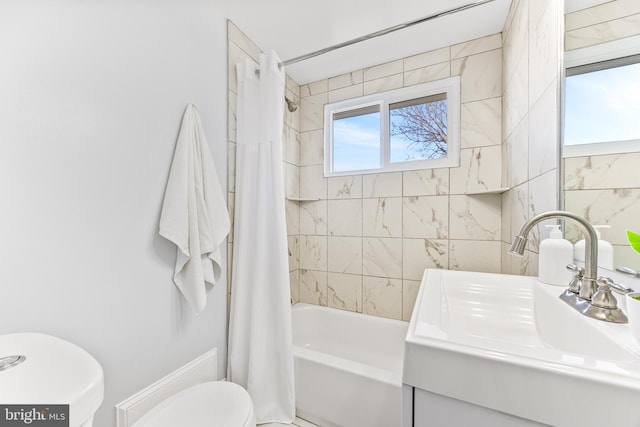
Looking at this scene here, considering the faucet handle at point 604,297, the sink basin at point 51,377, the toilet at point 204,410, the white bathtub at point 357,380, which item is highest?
the faucet handle at point 604,297

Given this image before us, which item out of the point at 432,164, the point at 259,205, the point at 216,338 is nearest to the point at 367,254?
the point at 432,164

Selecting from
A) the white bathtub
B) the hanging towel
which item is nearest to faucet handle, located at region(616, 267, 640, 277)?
the white bathtub

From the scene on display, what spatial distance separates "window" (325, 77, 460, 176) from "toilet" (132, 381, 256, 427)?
1.64 metres

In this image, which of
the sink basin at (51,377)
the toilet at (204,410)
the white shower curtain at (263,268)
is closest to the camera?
the sink basin at (51,377)

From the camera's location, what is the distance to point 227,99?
1.52 meters

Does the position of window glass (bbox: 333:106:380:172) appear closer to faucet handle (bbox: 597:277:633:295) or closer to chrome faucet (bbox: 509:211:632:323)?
chrome faucet (bbox: 509:211:632:323)

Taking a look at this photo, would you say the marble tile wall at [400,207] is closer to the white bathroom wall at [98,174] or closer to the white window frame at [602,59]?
the white window frame at [602,59]

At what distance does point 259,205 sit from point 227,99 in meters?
0.68

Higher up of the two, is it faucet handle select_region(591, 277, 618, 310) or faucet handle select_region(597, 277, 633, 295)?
faucet handle select_region(597, 277, 633, 295)

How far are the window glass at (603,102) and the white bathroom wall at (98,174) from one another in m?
1.58

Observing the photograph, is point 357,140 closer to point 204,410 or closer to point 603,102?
point 603,102

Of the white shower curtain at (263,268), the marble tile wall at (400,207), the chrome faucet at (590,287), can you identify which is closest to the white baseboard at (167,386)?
the white shower curtain at (263,268)

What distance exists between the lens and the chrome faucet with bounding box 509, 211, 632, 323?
578mm

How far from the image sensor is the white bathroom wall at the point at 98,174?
2.49 feet
